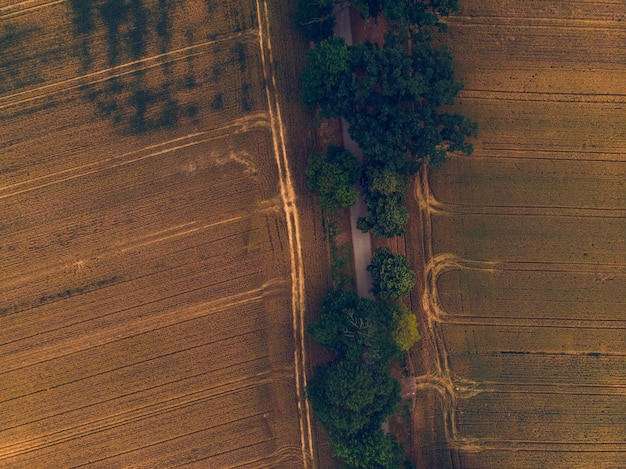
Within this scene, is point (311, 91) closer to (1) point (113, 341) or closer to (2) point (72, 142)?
(2) point (72, 142)

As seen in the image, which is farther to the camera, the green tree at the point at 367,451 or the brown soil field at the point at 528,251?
the brown soil field at the point at 528,251

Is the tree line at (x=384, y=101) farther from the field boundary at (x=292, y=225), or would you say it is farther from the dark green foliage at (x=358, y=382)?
the dark green foliage at (x=358, y=382)

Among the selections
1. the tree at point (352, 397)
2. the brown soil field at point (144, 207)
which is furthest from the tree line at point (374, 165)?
the brown soil field at point (144, 207)

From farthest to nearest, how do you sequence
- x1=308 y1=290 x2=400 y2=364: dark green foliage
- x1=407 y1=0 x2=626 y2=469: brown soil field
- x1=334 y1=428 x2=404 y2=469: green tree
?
x1=407 y1=0 x2=626 y2=469: brown soil field
x1=308 y1=290 x2=400 y2=364: dark green foliage
x1=334 y1=428 x2=404 y2=469: green tree

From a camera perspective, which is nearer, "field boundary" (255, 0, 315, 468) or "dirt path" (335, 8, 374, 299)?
"dirt path" (335, 8, 374, 299)

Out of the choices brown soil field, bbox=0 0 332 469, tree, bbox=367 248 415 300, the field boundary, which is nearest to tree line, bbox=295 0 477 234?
tree, bbox=367 248 415 300

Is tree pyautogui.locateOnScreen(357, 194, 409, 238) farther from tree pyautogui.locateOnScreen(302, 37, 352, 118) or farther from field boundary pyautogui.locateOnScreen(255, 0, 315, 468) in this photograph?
tree pyautogui.locateOnScreen(302, 37, 352, 118)

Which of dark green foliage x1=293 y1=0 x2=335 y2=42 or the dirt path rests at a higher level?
dark green foliage x1=293 y1=0 x2=335 y2=42
